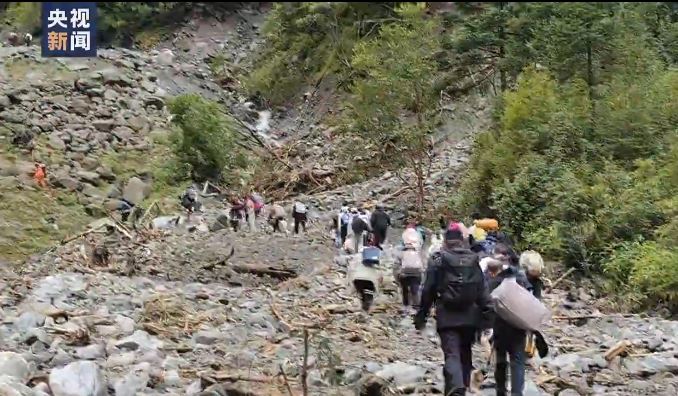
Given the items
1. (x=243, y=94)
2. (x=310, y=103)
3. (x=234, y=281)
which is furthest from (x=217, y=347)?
(x=243, y=94)

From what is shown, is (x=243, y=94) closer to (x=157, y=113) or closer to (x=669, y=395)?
(x=157, y=113)

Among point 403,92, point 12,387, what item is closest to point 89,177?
point 403,92

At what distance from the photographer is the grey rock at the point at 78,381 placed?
548 cm

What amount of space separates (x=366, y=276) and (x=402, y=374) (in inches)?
131

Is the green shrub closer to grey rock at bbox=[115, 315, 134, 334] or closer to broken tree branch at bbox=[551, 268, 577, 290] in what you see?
broken tree branch at bbox=[551, 268, 577, 290]

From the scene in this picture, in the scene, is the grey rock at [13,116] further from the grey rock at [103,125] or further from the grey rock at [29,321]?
the grey rock at [29,321]

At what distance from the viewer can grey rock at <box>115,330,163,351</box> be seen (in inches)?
281

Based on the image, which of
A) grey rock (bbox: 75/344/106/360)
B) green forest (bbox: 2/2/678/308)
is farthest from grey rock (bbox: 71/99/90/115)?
grey rock (bbox: 75/344/106/360)

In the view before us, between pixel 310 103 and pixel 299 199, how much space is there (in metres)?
10.5

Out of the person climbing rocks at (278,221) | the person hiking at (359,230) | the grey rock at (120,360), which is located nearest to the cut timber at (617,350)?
the grey rock at (120,360)

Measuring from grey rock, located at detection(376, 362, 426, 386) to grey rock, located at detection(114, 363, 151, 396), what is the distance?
1.79 m

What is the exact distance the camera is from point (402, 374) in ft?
21.2

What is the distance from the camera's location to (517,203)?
15.0m

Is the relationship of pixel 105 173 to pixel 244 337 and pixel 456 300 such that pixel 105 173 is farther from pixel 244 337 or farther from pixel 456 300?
pixel 456 300
